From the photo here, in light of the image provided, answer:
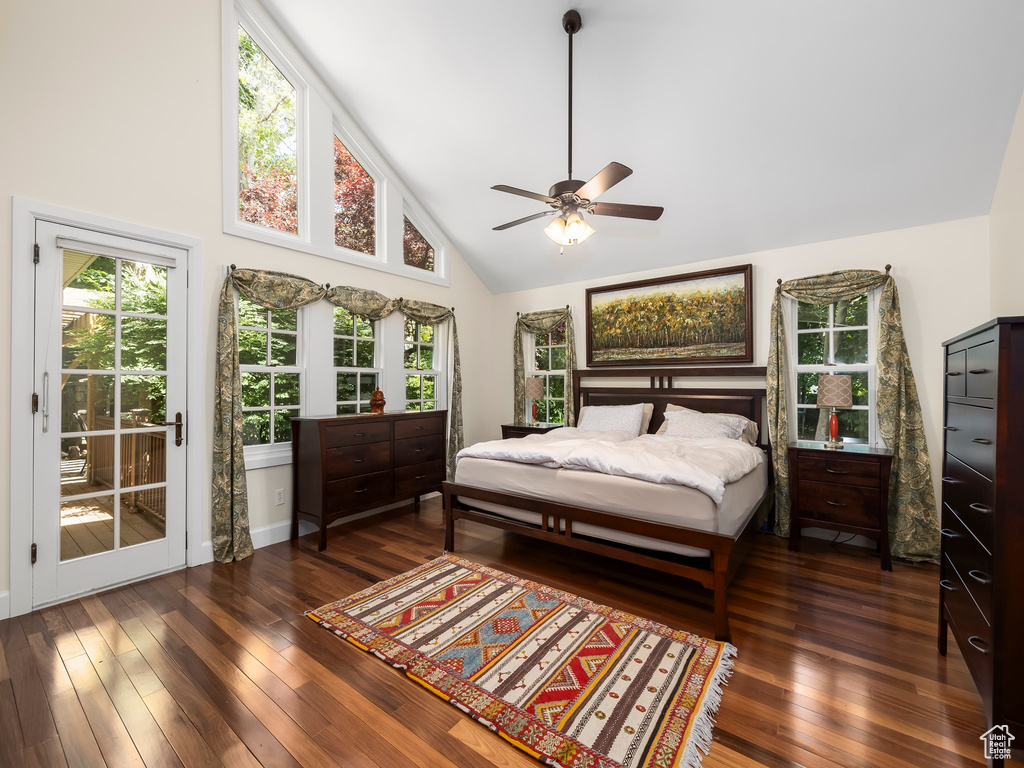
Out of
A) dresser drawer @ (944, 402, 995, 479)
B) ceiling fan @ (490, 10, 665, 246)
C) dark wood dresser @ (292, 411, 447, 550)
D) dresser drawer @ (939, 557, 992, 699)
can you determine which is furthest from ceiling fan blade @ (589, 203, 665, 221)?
dark wood dresser @ (292, 411, 447, 550)

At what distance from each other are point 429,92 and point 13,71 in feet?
8.19

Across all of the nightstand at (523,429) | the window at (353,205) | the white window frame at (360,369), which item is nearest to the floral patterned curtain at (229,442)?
the white window frame at (360,369)

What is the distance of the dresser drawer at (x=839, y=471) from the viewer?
3219 millimetres

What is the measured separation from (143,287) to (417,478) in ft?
8.41

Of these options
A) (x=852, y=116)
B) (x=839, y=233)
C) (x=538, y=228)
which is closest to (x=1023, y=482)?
(x=852, y=116)

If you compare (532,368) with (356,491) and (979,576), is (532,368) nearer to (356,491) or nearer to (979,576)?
(356,491)

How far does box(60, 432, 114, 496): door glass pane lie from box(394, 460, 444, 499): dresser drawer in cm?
199

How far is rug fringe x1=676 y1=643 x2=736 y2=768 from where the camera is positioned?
5.16ft

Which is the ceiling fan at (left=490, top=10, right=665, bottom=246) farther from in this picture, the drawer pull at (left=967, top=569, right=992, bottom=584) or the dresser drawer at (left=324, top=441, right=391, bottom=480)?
the dresser drawer at (left=324, top=441, right=391, bottom=480)

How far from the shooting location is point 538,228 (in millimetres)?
4711

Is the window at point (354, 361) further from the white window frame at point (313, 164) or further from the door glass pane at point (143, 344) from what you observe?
the door glass pane at point (143, 344)

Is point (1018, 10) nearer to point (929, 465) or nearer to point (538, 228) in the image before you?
point (929, 465)

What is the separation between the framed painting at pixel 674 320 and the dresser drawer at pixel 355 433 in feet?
7.83

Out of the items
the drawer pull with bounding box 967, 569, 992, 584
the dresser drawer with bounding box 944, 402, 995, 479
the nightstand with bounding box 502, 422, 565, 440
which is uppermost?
the dresser drawer with bounding box 944, 402, 995, 479
